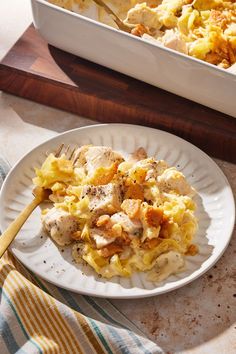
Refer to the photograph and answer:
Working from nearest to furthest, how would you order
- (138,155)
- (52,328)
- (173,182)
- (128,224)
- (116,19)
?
1. (52,328)
2. (128,224)
3. (173,182)
4. (138,155)
5. (116,19)

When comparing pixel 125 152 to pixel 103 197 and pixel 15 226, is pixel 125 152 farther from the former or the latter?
pixel 15 226

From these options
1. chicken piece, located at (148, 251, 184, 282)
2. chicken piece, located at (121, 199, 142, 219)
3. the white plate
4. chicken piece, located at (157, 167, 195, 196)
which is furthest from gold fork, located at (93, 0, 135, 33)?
chicken piece, located at (148, 251, 184, 282)

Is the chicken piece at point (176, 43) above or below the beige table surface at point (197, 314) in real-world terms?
above

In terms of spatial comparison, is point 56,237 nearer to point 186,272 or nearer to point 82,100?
point 186,272

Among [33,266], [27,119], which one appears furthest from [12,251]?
[27,119]

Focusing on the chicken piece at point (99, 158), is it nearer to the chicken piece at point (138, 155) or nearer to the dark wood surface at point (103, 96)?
the chicken piece at point (138, 155)

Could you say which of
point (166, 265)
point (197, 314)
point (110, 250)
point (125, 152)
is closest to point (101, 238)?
point (110, 250)

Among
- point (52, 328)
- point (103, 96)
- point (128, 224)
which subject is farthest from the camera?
point (103, 96)

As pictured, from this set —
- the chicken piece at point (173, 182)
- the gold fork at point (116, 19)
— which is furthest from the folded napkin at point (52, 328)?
the gold fork at point (116, 19)
